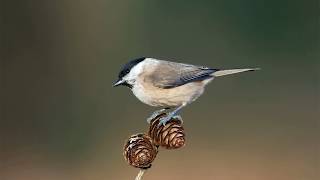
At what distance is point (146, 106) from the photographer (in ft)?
5.48

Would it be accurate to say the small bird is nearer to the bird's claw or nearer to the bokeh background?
the bird's claw

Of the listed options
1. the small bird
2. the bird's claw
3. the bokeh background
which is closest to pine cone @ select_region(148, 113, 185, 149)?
the bird's claw

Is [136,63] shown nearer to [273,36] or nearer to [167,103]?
[167,103]

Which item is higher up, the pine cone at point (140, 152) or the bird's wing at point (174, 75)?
the bird's wing at point (174, 75)

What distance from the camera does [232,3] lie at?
5.49ft

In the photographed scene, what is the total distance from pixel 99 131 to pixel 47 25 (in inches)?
14.7

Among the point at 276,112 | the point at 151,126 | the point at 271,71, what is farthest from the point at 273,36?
the point at 151,126

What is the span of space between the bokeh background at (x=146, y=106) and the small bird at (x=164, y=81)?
1.98 ft

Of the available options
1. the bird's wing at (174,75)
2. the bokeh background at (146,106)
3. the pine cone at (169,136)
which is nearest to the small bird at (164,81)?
the bird's wing at (174,75)

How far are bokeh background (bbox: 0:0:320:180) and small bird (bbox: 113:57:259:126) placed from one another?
23.7 inches

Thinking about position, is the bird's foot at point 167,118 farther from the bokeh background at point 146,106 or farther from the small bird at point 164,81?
the bokeh background at point 146,106

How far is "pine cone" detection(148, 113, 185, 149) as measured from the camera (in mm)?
716

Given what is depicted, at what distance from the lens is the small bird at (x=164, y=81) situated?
2.98 ft

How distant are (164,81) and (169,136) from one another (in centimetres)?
24
